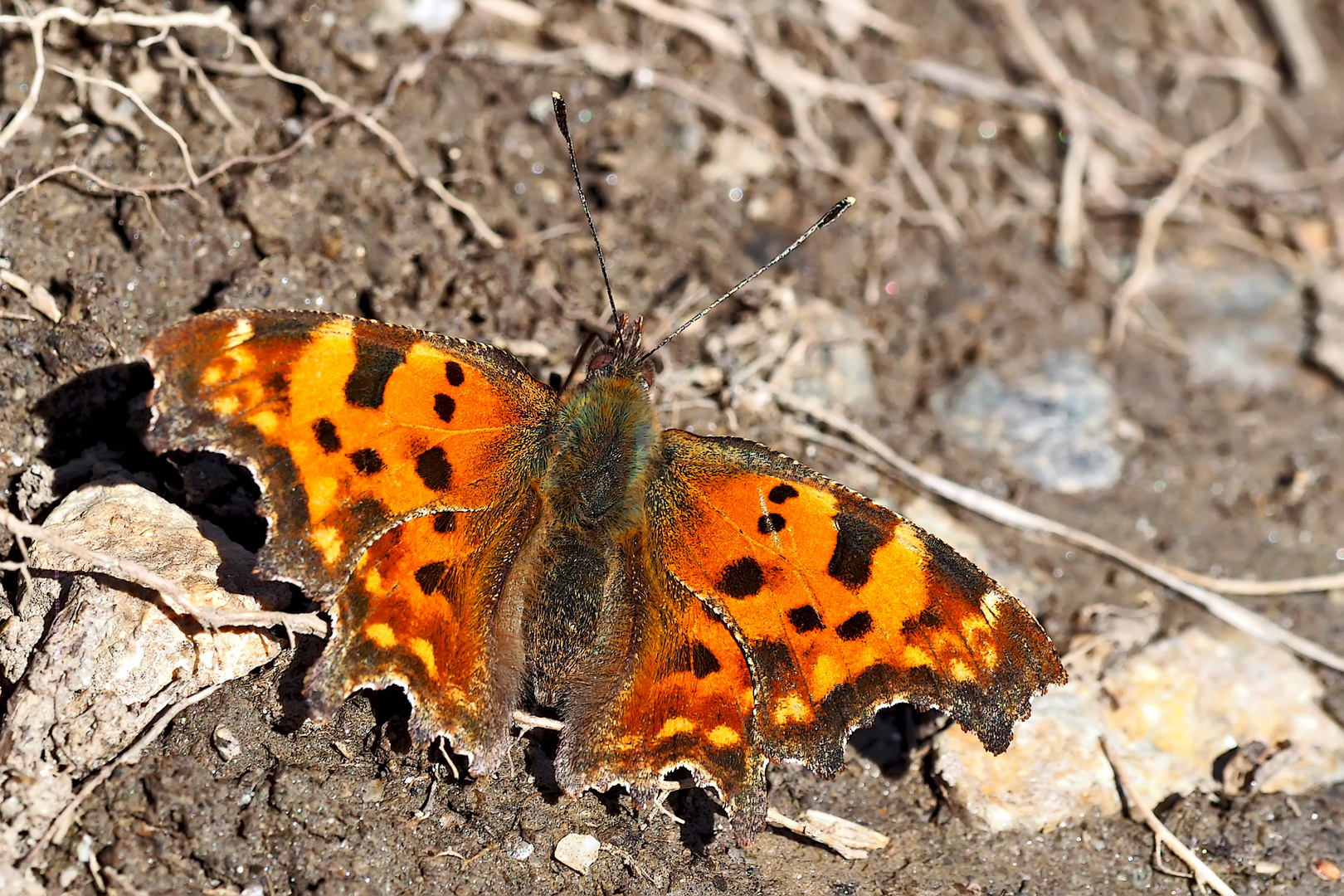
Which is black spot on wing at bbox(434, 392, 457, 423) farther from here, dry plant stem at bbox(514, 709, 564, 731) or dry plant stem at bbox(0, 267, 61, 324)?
dry plant stem at bbox(0, 267, 61, 324)

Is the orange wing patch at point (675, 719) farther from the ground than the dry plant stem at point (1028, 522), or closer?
farther from the ground

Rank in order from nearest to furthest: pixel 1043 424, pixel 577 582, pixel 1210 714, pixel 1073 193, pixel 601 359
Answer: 1. pixel 577 582
2. pixel 601 359
3. pixel 1210 714
4. pixel 1043 424
5. pixel 1073 193

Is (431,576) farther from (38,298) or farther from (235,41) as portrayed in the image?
(235,41)

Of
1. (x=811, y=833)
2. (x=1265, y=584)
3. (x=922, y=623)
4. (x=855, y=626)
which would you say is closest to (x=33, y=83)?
(x=855, y=626)

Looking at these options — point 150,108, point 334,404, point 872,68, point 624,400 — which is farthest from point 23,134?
point 872,68

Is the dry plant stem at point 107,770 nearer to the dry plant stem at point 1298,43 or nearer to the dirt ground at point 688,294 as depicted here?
the dirt ground at point 688,294

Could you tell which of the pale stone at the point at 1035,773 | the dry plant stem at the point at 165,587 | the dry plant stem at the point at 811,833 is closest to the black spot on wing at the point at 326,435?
the dry plant stem at the point at 165,587
